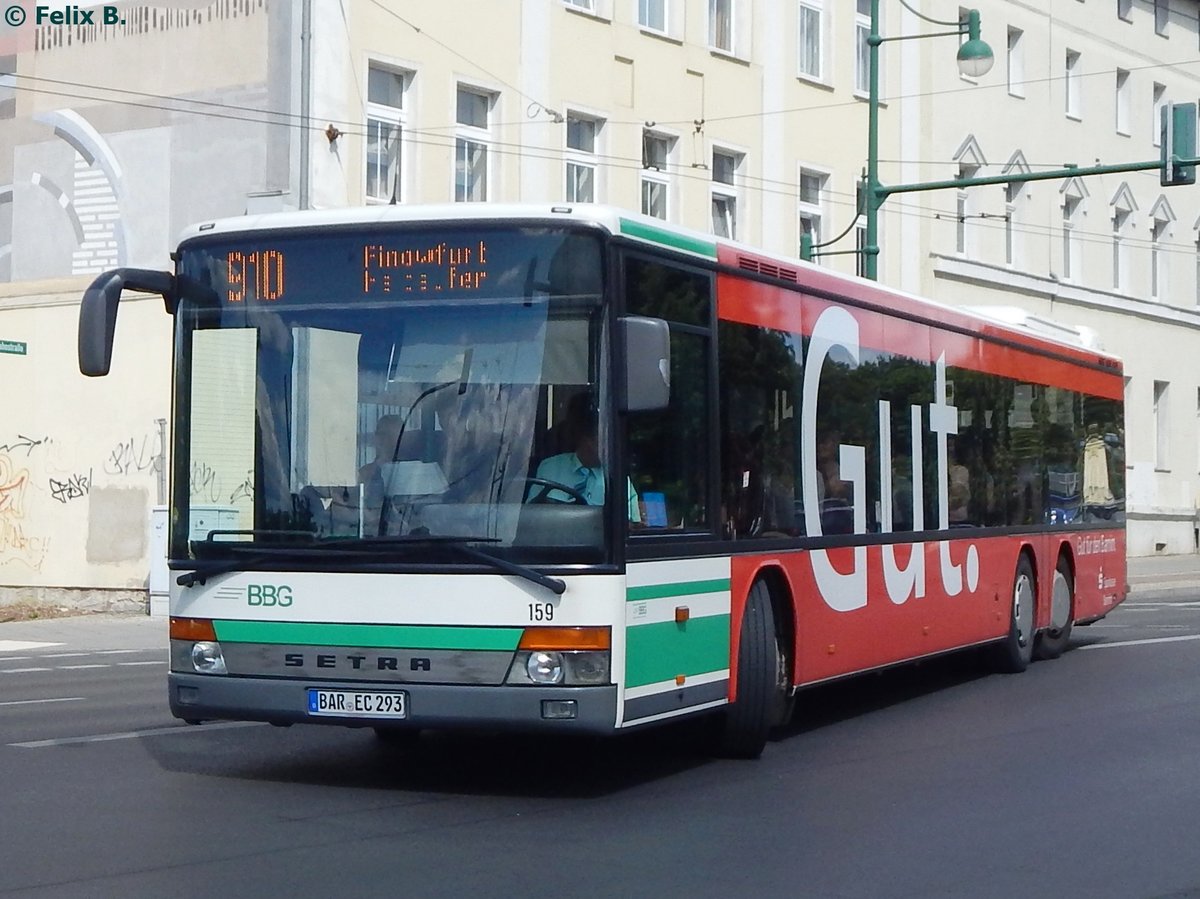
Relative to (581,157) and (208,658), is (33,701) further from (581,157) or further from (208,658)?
(581,157)

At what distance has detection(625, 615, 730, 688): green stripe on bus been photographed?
9.72 m

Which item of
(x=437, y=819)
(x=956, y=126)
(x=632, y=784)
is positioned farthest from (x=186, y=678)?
(x=956, y=126)

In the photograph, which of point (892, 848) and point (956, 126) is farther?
point (956, 126)

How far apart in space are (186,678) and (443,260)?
2442 millimetres

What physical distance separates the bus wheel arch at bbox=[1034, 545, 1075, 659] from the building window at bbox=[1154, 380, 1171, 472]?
29.1 meters

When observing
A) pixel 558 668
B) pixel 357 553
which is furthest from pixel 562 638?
pixel 357 553

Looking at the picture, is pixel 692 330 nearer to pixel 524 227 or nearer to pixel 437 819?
pixel 524 227

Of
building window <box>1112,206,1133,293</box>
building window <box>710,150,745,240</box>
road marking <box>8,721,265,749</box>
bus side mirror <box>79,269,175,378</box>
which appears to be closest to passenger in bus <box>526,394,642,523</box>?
→ bus side mirror <box>79,269,175,378</box>

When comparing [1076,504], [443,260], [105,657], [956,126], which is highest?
[956,126]

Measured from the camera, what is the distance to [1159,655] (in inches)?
745

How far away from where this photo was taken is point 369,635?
970 cm

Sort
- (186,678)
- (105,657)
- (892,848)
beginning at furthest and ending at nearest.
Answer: (105,657) → (186,678) → (892,848)

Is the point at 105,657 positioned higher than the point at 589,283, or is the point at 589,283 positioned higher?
the point at 589,283

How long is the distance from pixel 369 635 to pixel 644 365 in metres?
1.84
